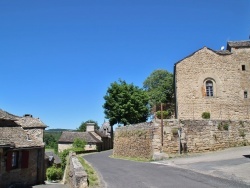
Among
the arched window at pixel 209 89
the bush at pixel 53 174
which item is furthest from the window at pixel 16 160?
the arched window at pixel 209 89

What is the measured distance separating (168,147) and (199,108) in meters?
8.03

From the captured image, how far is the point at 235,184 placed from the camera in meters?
9.89

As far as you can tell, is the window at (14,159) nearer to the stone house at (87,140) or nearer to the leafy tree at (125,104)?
the leafy tree at (125,104)

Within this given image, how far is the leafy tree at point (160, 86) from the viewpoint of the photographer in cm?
4878

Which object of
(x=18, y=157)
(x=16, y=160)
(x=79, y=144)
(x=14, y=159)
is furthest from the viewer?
(x=79, y=144)

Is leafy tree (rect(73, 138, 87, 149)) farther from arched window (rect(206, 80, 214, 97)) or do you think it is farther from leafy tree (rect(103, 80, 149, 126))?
arched window (rect(206, 80, 214, 97))

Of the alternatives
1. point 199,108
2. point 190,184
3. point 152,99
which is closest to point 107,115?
point 152,99

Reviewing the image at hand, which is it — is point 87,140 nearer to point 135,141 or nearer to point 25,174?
point 135,141

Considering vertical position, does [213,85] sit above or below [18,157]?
above

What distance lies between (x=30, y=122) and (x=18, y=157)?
7600mm

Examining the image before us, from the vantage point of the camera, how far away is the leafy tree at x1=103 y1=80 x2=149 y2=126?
45125 millimetres

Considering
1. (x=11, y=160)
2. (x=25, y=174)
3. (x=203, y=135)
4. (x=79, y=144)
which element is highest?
(x=203, y=135)

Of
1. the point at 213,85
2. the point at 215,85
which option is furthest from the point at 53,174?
the point at 215,85

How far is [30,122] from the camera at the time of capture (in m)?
28.4
